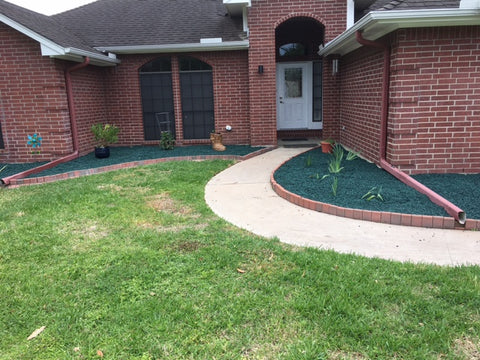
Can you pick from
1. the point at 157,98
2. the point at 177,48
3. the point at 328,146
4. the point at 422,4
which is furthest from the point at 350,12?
the point at 157,98

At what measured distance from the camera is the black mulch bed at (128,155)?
8.35 m

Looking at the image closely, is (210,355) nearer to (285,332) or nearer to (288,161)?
(285,332)

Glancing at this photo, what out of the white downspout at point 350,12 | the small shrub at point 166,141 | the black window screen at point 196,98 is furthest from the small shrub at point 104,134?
the white downspout at point 350,12

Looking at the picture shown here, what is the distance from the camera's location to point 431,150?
6.52m

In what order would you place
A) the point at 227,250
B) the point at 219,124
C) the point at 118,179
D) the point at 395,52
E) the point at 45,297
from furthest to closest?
the point at 219,124 → the point at 118,179 → the point at 395,52 → the point at 227,250 → the point at 45,297

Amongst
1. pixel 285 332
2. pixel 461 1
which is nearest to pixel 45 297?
pixel 285 332

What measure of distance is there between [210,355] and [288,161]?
6.32 meters

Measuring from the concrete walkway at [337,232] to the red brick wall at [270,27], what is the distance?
4703mm

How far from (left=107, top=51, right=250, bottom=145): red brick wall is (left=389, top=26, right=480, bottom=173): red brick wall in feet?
17.1

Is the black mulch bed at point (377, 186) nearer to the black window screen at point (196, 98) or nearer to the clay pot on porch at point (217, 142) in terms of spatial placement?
the clay pot on porch at point (217, 142)

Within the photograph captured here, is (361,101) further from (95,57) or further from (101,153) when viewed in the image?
(95,57)

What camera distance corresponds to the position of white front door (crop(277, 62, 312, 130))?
475 inches

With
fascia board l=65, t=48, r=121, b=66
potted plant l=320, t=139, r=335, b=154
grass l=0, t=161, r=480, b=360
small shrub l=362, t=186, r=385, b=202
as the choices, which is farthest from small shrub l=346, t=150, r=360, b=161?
fascia board l=65, t=48, r=121, b=66

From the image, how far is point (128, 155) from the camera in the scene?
9805mm
